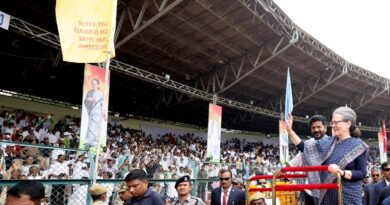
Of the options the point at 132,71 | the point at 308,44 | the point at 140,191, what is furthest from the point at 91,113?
the point at 308,44

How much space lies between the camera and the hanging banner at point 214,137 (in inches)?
556

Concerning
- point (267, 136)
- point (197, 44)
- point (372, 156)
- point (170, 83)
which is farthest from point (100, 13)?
point (372, 156)

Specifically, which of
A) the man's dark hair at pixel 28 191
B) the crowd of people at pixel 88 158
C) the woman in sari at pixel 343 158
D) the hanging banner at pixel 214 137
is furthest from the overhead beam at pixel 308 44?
the man's dark hair at pixel 28 191

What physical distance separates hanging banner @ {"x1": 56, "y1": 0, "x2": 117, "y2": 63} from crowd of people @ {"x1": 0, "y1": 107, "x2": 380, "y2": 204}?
4.72ft

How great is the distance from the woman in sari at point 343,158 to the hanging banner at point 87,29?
3.22 m

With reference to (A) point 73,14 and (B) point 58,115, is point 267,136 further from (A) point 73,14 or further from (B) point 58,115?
(A) point 73,14

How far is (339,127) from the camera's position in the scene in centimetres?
Answer: 281

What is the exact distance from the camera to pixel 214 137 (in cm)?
1442

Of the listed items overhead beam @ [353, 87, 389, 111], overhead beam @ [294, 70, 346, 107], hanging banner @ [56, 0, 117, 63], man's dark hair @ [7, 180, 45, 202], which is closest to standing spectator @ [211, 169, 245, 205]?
hanging banner @ [56, 0, 117, 63]

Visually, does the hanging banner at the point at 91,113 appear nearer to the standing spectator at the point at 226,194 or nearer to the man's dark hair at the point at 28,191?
the standing spectator at the point at 226,194

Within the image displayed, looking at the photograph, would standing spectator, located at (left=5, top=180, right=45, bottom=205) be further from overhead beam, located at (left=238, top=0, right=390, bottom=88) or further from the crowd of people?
overhead beam, located at (left=238, top=0, right=390, bottom=88)

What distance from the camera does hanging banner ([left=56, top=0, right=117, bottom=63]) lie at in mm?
5008

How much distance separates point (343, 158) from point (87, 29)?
3733mm

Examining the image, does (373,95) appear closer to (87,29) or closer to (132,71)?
(132,71)
